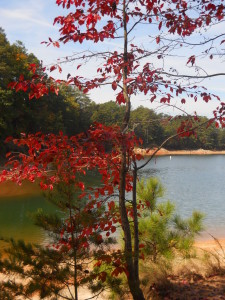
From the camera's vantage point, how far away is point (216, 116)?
10.8 ft

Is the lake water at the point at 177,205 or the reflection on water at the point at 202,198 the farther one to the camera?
the reflection on water at the point at 202,198

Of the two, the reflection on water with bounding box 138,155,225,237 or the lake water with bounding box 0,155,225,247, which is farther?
the reflection on water with bounding box 138,155,225,237

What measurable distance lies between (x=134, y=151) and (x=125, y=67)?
2.74ft

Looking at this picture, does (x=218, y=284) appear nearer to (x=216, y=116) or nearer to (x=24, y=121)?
(x=216, y=116)

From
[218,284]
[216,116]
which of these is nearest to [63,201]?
[216,116]

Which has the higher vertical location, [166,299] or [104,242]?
[104,242]

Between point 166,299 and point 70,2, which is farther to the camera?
point 166,299

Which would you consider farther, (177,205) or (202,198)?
(202,198)

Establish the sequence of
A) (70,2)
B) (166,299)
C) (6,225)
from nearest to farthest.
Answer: (70,2), (166,299), (6,225)

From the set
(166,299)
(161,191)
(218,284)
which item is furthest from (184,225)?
(166,299)

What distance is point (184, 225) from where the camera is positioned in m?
5.30

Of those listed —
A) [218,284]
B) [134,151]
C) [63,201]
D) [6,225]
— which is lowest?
[6,225]

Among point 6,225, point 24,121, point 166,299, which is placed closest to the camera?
point 166,299

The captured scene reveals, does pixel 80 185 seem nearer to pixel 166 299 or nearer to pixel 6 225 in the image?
pixel 166 299
